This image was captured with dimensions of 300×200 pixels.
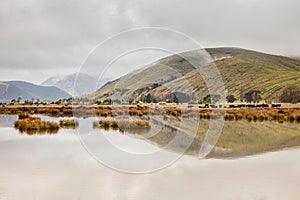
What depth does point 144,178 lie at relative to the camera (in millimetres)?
12953

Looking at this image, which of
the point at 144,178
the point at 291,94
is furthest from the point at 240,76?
the point at 144,178

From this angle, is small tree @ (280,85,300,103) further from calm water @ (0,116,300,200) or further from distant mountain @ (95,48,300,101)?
calm water @ (0,116,300,200)

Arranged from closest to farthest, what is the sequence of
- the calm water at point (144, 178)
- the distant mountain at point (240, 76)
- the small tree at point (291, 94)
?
the calm water at point (144, 178)
the small tree at point (291, 94)
the distant mountain at point (240, 76)

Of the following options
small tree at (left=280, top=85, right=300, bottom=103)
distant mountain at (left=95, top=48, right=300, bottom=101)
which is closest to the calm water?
distant mountain at (left=95, top=48, right=300, bottom=101)

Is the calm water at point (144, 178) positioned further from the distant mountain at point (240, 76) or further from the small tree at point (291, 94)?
the small tree at point (291, 94)

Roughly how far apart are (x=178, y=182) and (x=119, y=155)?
5.32 meters

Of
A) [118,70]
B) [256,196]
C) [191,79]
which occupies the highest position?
[191,79]

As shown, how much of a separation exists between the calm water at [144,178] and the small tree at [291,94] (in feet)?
334

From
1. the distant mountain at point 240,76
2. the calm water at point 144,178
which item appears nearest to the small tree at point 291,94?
the distant mountain at point 240,76

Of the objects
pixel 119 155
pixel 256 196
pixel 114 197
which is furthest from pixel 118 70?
pixel 256 196

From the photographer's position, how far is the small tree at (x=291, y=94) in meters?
114

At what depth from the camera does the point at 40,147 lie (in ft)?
64.1

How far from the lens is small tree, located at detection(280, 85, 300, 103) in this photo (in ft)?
374

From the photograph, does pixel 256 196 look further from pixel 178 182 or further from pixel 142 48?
pixel 142 48
